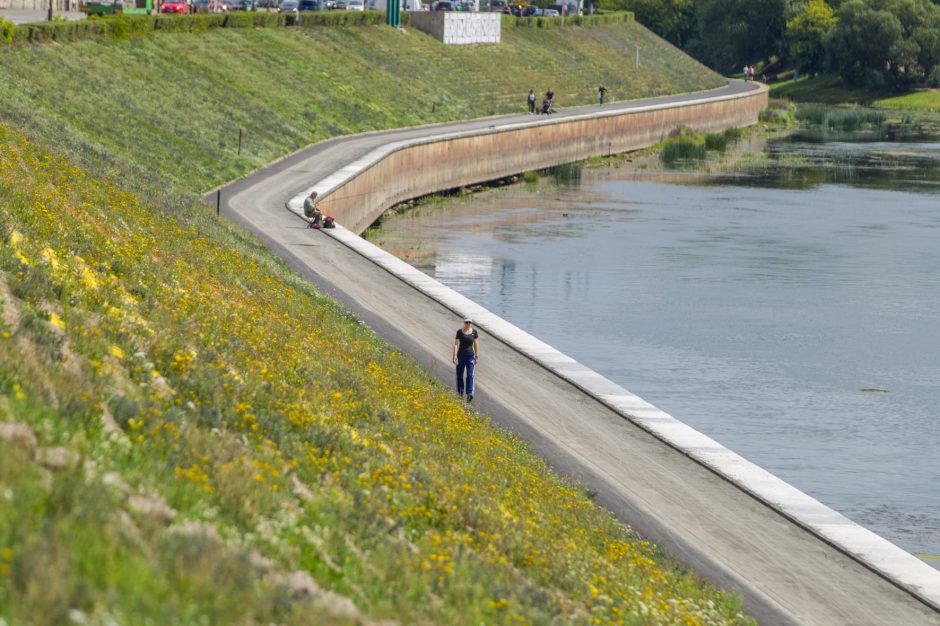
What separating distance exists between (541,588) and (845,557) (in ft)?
20.8

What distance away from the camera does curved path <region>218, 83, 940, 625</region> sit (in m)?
16.2

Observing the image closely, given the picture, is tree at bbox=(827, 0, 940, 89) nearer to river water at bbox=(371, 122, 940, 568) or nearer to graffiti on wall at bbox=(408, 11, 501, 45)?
graffiti on wall at bbox=(408, 11, 501, 45)

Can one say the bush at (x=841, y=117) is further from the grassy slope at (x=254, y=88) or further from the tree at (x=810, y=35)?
the tree at (x=810, y=35)

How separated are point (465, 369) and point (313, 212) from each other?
718 inches

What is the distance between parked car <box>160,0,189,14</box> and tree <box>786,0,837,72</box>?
73959mm

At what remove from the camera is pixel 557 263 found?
155 ft

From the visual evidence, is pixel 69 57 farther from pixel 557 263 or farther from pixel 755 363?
pixel 755 363

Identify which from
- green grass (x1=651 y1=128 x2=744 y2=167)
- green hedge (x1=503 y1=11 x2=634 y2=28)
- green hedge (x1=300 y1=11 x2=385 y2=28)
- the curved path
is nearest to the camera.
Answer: the curved path

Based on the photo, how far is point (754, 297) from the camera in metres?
41.9

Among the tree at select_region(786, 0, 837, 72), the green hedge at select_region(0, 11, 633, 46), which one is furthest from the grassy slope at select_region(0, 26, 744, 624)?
the tree at select_region(786, 0, 837, 72)

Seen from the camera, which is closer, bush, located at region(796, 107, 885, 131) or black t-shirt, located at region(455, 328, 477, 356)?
black t-shirt, located at region(455, 328, 477, 356)

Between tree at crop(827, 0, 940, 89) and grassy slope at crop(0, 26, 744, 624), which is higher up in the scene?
tree at crop(827, 0, 940, 89)

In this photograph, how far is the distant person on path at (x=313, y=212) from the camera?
4028cm

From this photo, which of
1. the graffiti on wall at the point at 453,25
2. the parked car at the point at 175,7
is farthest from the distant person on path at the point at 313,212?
the graffiti on wall at the point at 453,25
